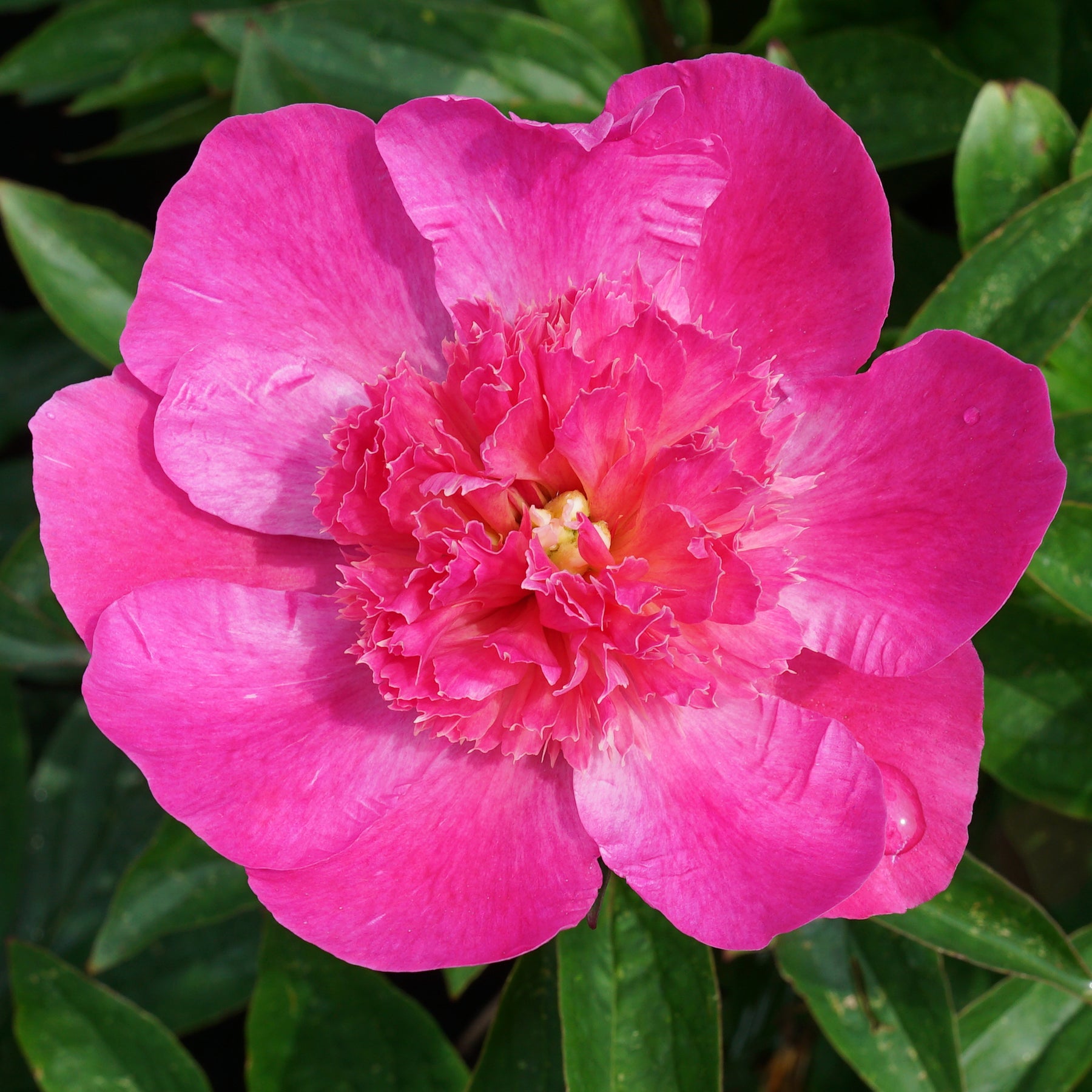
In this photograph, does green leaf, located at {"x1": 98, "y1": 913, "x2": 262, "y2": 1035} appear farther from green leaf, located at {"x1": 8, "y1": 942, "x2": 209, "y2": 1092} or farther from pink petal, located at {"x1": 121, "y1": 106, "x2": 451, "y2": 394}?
pink petal, located at {"x1": 121, "y1": 106, "x2": 451, "y2": 394}

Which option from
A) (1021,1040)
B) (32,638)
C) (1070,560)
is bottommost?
(1021,1040)

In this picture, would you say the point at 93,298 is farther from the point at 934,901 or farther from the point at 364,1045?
the point at 934,901

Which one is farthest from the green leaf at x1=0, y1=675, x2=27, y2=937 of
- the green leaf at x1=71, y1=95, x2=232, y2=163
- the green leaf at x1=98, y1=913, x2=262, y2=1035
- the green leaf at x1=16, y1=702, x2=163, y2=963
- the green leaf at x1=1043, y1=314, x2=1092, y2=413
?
the green leaf at x1=1043, y1=314, x2=1092, y2=413

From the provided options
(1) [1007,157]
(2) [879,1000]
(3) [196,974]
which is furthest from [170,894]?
(1) [1007,157]

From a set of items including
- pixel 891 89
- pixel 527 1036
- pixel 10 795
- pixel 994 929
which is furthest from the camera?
pixel 10 795

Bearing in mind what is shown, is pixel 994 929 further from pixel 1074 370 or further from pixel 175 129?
pixel 175 129

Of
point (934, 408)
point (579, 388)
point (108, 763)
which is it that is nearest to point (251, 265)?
point (579, 388)

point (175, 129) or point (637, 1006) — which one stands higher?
point (175, 129)

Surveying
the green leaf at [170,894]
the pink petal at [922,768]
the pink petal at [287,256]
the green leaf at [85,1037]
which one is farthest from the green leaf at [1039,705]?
the green leaf at [85,1037]

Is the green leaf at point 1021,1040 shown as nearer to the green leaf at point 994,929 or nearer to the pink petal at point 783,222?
the green leaf at point 994,929
